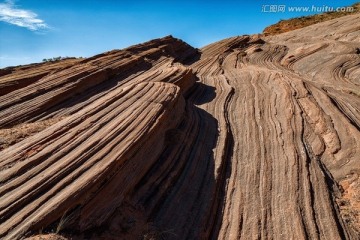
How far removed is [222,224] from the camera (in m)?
9.71

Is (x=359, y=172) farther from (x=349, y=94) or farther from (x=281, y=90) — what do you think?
(x=349, y=94)

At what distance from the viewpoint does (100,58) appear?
2178 centimetres

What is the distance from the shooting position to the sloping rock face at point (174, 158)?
8016mm

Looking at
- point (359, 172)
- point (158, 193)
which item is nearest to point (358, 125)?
point (359, 172)

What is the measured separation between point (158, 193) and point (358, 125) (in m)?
9.71

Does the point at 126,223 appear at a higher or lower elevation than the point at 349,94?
lower

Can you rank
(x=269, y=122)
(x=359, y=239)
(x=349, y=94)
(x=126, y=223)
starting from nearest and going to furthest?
(x=126, y=223)
(x=359, y=239)
(x=269, y=122)
(x=349, y=94)

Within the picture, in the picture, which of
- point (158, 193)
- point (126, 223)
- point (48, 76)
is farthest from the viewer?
point (48, 76)

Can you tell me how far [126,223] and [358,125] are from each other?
11188 millimetres

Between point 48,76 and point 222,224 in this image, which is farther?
point 48,76

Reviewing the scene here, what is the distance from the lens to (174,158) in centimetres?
1175

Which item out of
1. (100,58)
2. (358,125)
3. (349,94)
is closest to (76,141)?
(358,125)

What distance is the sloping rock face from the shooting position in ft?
26.3

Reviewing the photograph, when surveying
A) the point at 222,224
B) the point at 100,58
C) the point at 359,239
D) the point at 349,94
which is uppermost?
the point at 349,94
